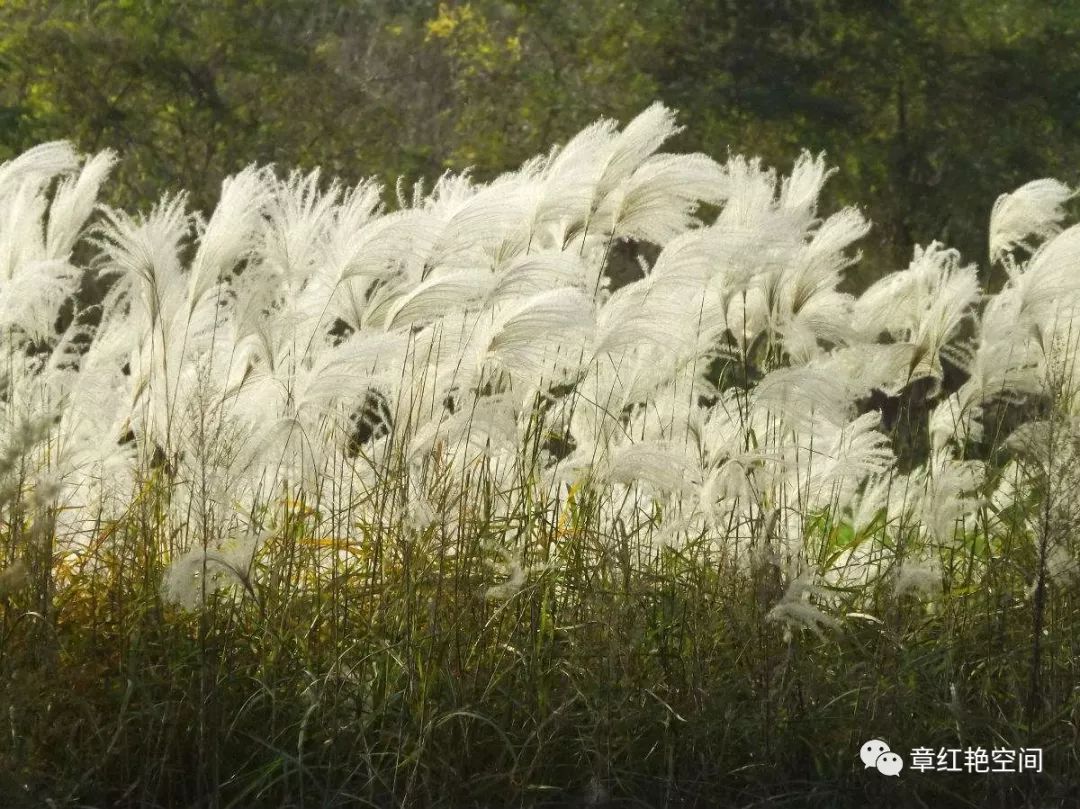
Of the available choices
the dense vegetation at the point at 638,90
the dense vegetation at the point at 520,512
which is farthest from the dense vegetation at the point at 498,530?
the dense vegetation at the point at 638,90

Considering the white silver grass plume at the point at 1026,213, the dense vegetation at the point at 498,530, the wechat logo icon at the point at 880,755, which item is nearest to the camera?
the dense vegetation at the point at 498,530

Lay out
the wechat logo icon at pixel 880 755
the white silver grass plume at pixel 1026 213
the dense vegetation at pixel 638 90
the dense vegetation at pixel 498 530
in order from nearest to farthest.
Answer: the dense vegetation at pixel 498 530
the wechat logo icon at pixel 880 755
the white silver grass plume at pixel 1026 213
the dense vegetation at pixel 638 90

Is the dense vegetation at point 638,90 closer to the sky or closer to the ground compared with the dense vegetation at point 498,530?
closer to the sky

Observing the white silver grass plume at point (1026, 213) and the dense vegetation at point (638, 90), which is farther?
the dense vegetation at point (638, 90)

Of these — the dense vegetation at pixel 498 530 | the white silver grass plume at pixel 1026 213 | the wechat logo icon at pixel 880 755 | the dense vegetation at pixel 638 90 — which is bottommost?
the wechat logo icon at pixel 880 755

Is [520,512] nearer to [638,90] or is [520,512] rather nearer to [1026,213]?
[1026,213]

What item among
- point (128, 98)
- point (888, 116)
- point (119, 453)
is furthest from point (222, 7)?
point (119, 453)

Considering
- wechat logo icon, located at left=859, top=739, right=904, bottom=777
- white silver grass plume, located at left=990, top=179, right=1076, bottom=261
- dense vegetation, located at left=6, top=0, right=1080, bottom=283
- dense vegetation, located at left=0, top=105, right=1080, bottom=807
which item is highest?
dense vegetation, located at left=6, top=0, right=1080, bottom=283

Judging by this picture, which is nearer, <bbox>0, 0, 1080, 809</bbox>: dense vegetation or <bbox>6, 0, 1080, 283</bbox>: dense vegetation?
<bbox>0, 0, 1080, 809</bbox>: dense vegetation

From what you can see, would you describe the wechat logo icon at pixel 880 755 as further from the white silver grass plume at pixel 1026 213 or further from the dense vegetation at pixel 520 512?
the white silver grass plume at pixel 1026 213

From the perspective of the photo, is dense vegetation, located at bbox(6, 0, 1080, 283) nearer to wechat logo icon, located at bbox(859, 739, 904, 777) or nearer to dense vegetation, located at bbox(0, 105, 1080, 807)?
dense vegetation, located at bbox(0, 105, 1080, 807)

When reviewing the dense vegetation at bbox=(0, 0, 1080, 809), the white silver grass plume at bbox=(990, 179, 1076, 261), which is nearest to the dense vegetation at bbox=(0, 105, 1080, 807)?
the dense vegetation at bbox=(0, 0, 1080, 809)

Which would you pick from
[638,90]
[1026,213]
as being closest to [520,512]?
[1026,213]

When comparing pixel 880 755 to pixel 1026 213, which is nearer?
pixel 880 755
